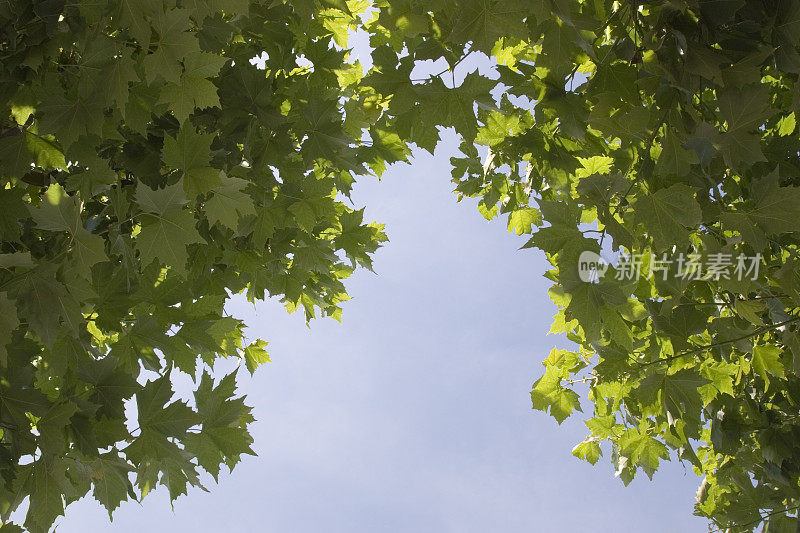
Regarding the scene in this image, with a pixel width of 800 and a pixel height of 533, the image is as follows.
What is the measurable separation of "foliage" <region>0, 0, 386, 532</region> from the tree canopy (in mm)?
11

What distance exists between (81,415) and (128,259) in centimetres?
78

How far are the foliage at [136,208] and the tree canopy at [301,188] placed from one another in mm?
11

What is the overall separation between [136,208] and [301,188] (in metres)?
0.86

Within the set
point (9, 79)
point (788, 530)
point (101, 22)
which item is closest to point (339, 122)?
point (101, 22)

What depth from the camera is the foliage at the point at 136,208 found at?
2098mm

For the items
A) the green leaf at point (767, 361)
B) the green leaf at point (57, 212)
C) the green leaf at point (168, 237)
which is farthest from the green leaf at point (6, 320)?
the green leaf at point (767, 361)

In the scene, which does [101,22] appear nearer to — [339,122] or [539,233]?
[339,122]

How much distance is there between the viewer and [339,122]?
10.7ft

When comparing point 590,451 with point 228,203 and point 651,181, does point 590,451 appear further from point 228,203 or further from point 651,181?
point 228,203

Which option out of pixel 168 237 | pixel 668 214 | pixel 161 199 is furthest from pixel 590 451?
pixel 161 199
